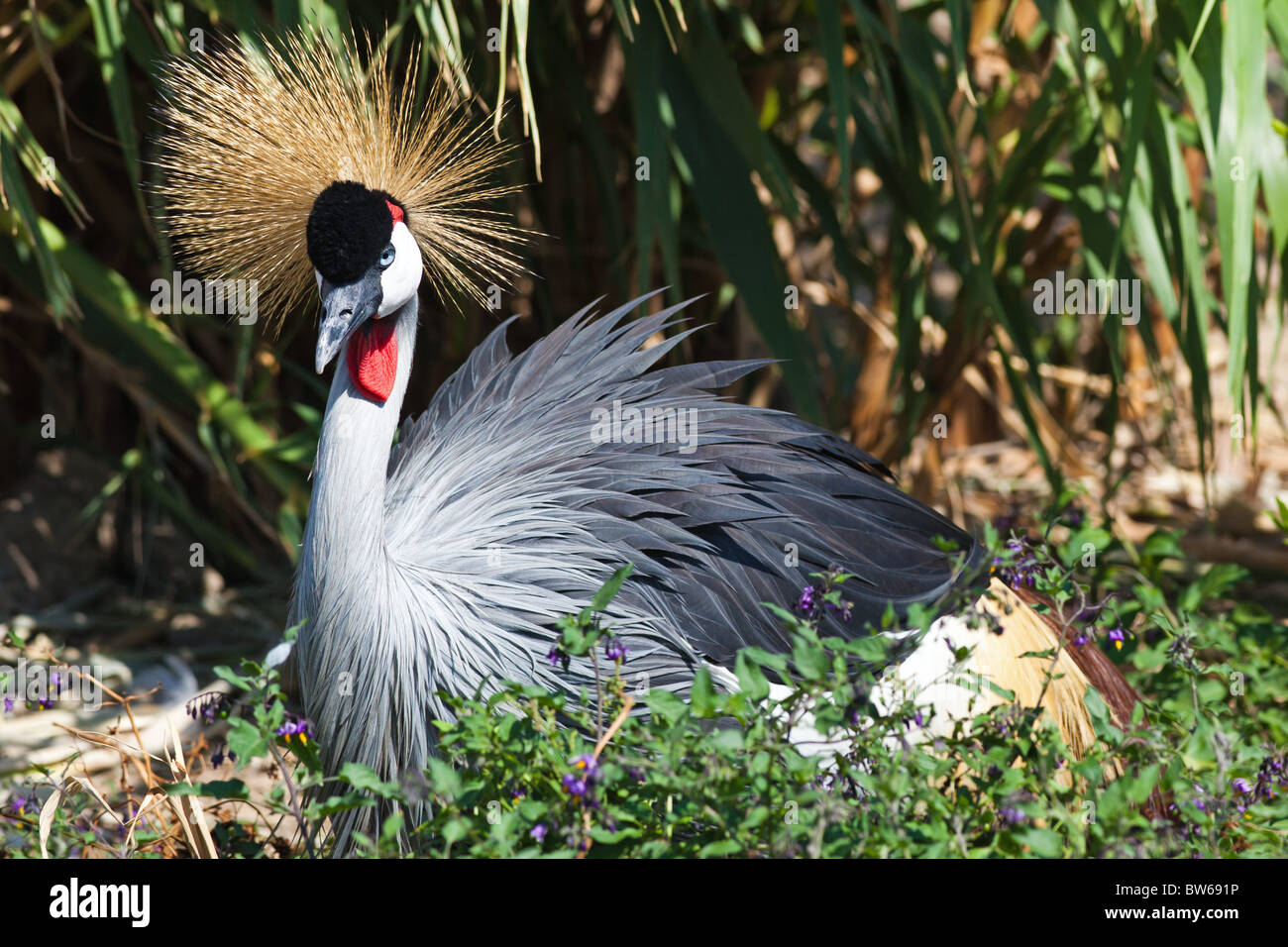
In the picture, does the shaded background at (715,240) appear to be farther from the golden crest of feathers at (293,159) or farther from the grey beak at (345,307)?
the grey beak at (345,307)

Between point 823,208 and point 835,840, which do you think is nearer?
point 835,840

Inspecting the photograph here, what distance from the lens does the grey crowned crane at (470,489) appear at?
4.87 feet

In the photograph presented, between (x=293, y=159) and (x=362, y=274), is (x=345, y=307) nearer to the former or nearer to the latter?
(x=362, y=274)

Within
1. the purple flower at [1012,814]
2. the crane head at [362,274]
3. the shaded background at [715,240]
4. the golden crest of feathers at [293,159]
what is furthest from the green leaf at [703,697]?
the shaded background at [715,240]

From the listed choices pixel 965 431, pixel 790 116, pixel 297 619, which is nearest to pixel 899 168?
pixel 790 116

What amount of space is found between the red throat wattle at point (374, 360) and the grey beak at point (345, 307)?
3 centimetres

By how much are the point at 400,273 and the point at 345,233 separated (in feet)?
0.32

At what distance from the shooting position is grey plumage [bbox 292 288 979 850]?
4.90 feet

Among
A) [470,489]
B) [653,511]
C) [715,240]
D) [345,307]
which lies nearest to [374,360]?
[345,307]

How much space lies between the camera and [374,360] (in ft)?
4.90

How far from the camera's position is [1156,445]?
3426mm

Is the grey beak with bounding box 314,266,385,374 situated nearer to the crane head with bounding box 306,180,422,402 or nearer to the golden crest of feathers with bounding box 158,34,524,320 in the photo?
the crane head with bounding box 306,180,422,402
